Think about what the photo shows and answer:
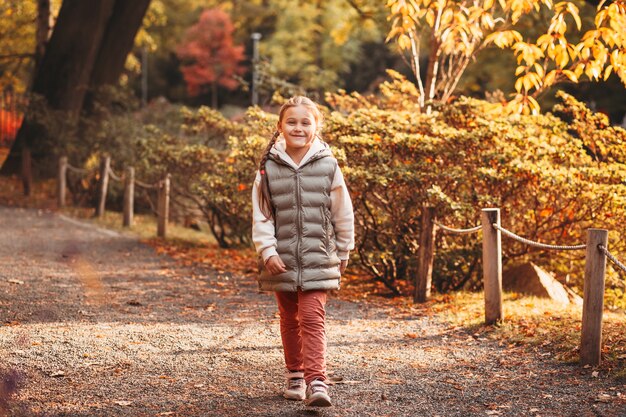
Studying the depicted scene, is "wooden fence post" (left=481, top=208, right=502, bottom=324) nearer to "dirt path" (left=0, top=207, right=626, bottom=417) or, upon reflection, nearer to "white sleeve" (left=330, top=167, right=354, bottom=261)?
"dirt path" (left=0, top=207, right=626, bottom=417)

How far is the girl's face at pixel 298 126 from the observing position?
4500 mm

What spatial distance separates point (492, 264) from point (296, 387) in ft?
9.04

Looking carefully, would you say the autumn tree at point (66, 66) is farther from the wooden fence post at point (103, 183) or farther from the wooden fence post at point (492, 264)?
the wooden fence post at point (492, 264)

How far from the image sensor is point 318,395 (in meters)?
4.34

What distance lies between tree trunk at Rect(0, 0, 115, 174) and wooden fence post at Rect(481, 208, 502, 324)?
45.7 feet

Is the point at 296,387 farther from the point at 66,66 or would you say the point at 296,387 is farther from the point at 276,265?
the point at 66,66

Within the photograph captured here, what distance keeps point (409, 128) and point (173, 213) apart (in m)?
8.39

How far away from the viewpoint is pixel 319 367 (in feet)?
14.6

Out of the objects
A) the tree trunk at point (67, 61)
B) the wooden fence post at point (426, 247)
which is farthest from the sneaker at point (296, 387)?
the tree trunk at point (67, 61)

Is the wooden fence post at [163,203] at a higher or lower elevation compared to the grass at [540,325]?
higher

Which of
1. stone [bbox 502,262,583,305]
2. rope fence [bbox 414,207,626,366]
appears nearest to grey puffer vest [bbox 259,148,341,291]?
rope fence [bbox 414,207,626,366]

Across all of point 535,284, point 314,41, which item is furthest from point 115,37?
point 314,41

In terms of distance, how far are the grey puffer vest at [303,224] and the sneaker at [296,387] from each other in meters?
0.56

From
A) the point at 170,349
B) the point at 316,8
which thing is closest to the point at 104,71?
the point at 170,349
